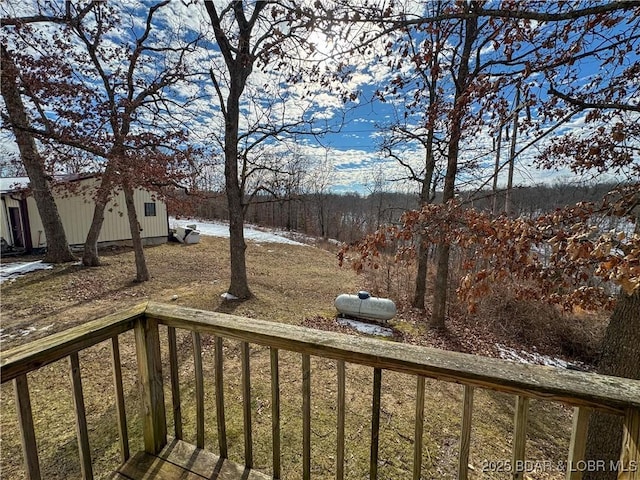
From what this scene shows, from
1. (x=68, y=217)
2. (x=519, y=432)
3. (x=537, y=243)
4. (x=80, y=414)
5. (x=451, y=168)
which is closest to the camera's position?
(x=519, y=432)

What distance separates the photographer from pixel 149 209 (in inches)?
586

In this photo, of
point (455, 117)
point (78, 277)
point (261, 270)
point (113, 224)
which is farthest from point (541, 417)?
point (113, 224)

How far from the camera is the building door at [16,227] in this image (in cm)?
1166

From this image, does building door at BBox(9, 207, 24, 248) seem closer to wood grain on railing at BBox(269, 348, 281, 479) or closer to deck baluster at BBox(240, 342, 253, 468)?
deck baluster at BBox(240, 342, 253, 468)

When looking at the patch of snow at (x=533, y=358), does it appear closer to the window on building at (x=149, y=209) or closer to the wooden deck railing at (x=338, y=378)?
the wooden deck railing at (x=338, y=378)

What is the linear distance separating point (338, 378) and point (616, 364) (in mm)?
2480

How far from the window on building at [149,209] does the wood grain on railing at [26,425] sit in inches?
609

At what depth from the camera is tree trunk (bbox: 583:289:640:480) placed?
7.34 feet

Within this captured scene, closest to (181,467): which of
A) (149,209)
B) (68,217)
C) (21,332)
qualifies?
(21,332)

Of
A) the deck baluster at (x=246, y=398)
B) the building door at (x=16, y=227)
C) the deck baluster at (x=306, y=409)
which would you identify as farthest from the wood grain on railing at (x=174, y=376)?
the building door at (x=16, y=227)

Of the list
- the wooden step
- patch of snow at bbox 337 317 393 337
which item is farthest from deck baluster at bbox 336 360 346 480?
patch of snow at bbox 337 317 393 337

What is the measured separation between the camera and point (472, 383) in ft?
3.80

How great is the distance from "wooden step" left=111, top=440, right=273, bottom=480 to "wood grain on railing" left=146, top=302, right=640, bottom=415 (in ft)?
2.55

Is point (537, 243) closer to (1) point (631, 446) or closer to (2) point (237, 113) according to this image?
(1) point (631, 446)
